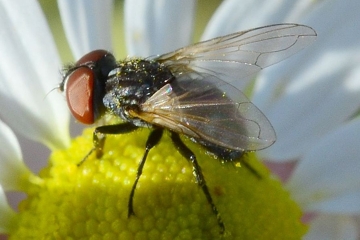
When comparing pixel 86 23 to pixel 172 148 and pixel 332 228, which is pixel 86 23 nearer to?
pixel 172 148

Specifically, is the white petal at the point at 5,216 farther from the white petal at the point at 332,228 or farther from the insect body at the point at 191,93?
the white petal at the point at 332,228

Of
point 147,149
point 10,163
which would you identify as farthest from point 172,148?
point 10,163

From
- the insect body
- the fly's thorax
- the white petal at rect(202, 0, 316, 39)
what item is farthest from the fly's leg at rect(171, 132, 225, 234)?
the white petal at rect(202, 0, 316, 39)

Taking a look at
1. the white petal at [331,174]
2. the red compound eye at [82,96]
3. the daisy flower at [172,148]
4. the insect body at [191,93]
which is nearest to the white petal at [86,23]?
the daisy flower at [172,148]

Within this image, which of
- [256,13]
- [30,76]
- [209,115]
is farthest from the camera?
[256,13]

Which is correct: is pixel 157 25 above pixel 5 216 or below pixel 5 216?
above

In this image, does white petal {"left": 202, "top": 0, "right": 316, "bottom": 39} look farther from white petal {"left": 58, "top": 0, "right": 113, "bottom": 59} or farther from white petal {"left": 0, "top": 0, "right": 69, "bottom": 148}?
white petal {"left": 0, "top": 0, "right": 69, "bottom": 148}
